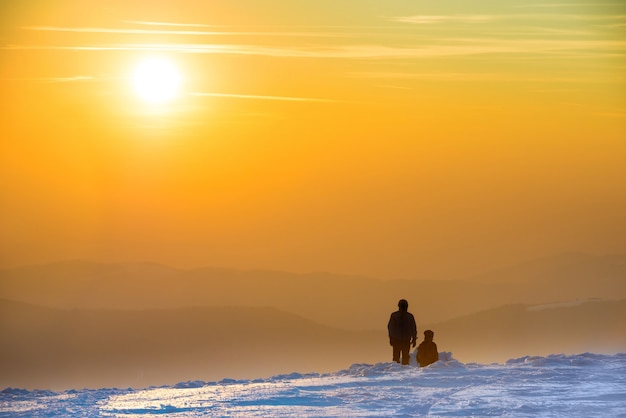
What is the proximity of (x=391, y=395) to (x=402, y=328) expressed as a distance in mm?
4452

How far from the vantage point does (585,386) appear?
738 inches

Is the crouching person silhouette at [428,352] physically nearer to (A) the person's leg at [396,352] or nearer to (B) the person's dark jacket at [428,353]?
(B) the person's dark jacket at [428,353]

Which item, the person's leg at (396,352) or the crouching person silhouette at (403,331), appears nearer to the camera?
the crouching person silhouette at (403,331)

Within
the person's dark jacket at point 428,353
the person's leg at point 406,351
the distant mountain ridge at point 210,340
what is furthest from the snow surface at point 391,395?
the distant mountain ridge at point 210,340

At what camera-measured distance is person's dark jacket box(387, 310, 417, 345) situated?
2262cm

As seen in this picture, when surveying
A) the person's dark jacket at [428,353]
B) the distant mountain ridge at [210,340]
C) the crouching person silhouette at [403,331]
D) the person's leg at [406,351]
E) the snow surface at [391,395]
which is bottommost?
the snow surface at [391,395]

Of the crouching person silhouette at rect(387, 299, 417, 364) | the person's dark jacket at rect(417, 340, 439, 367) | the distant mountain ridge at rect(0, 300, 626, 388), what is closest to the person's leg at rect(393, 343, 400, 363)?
the crouching person silhouette at rect(387, 299, 417, 364)

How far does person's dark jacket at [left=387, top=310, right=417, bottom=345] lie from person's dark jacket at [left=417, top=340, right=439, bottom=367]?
0.52m

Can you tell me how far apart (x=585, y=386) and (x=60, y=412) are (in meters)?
7.72

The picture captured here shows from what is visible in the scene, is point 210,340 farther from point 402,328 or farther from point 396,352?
point 402,328

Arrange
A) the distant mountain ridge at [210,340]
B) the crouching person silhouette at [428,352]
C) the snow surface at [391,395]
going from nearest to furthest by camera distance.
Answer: the snow surface at [391,395]
the crouching person silhouette at [428,352]
the distant mountain ridge at [210,340]

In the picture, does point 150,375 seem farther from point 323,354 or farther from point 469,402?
point 469,402

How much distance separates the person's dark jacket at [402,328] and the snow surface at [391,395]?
71 cm

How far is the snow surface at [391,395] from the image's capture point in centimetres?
1692
